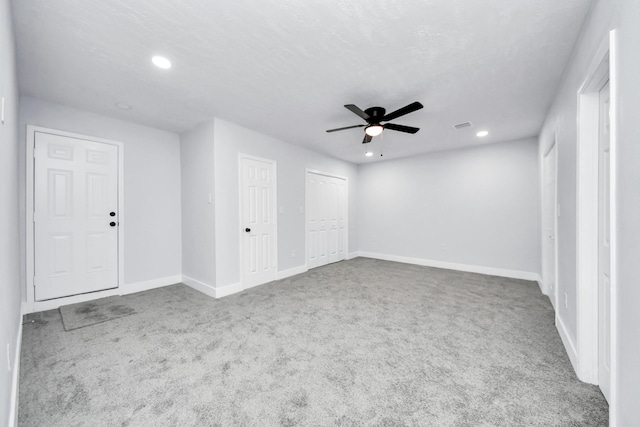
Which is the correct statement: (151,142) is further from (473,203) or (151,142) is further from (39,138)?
(473,203)

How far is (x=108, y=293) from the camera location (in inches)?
140

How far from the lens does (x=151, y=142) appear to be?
393cm

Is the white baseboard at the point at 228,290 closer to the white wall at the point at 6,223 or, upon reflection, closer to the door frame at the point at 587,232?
the white wall at the point at 6,223

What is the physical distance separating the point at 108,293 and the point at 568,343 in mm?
5100

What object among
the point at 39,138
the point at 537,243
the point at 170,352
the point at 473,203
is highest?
the point at 39,138

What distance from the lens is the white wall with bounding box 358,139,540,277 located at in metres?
4.52

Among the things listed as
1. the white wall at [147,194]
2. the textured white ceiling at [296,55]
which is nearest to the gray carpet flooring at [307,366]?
the white wall at [147,194]

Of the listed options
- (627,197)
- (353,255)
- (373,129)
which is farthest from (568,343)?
(353,255)

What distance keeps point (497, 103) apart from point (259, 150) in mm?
3273

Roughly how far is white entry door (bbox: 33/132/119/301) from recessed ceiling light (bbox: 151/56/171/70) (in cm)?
199

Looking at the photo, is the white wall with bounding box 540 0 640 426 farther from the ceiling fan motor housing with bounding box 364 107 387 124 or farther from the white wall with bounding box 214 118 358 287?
the white wall with bounding box 214 118 358 287

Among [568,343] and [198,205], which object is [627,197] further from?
[198,205]

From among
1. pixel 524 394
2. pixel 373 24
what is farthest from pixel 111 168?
pixel 524 394

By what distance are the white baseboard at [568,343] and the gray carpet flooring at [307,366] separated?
8cm
